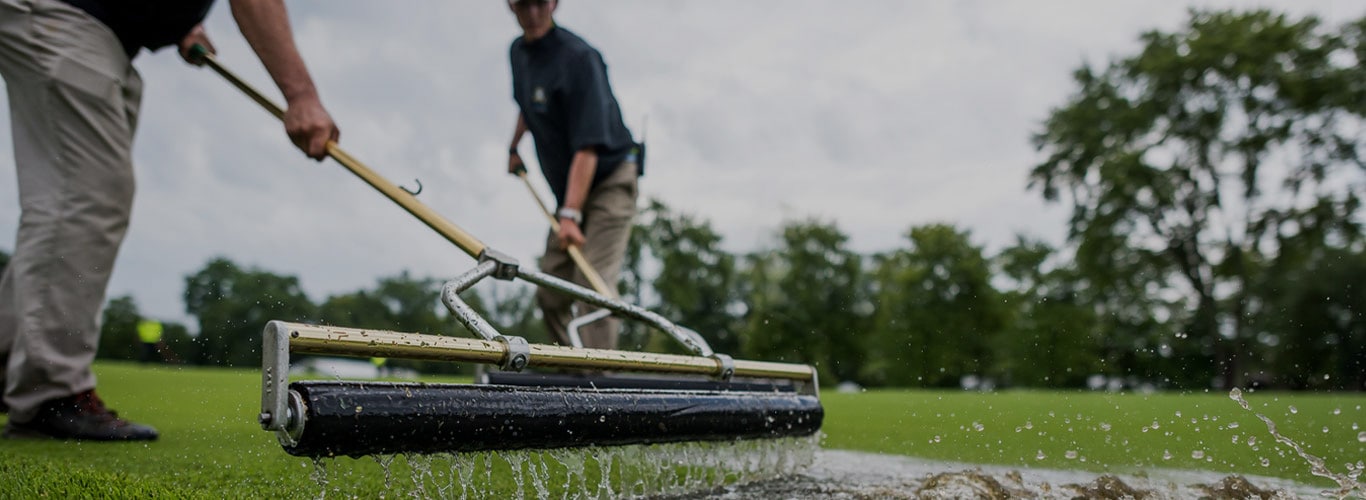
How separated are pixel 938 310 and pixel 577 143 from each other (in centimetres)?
3215

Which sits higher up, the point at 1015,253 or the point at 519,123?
the point at 1015,253

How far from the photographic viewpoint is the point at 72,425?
9.34ft

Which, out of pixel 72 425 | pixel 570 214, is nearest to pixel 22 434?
pixel 72 425

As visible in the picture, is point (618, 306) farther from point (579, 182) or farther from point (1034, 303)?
point (1034, 303)

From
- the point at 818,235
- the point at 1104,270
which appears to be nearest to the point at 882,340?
the point at 818,235

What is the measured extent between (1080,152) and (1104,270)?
3.24 metres

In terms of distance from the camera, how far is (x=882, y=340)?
123 ft

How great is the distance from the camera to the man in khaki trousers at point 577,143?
438cm

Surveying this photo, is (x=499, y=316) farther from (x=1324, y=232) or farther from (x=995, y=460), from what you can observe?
(x=1324, y=232)

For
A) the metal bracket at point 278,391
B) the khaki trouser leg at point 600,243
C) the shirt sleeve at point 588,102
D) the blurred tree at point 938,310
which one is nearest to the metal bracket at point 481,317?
the metal bracket at point 278,391

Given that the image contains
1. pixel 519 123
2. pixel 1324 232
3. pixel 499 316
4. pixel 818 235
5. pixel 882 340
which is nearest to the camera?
pixel 499 316

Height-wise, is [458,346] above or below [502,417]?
above

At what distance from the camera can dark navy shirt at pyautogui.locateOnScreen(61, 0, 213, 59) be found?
296 cm

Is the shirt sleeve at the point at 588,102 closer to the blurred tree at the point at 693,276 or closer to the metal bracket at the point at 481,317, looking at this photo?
the metal bracket at the point at 481,317
